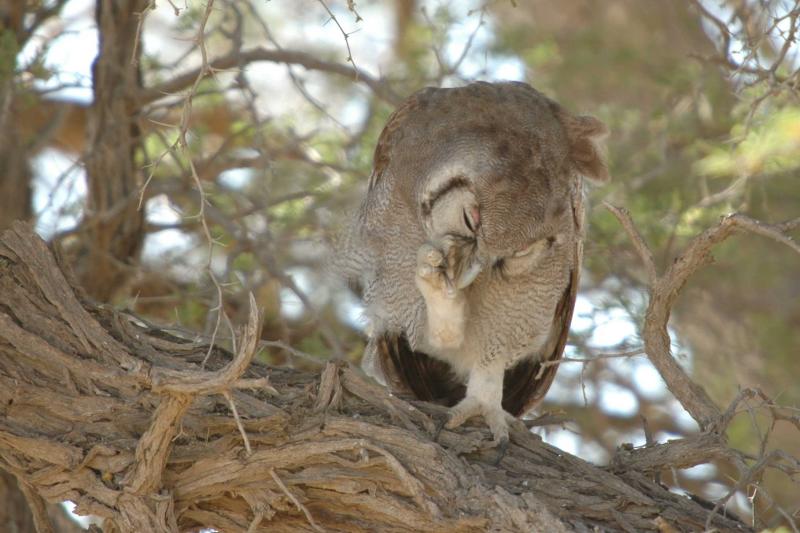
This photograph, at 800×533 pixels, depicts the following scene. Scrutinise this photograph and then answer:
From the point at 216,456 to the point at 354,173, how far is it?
2341mm

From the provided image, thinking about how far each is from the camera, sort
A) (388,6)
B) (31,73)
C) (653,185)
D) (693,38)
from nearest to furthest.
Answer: (31,73)
(653,185)
(693,38)
(388,6)

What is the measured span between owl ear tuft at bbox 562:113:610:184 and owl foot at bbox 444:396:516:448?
3.42ft

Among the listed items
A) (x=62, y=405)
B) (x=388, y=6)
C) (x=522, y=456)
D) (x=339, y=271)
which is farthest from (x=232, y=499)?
(x=388, y=6)

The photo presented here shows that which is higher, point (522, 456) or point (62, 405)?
point (522, 456)

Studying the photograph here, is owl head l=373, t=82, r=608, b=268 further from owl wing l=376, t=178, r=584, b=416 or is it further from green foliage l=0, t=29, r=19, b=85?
green foliage l=0, t=29, r=19, b=85

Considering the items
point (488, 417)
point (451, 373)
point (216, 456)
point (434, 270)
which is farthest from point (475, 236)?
point (216, 456)

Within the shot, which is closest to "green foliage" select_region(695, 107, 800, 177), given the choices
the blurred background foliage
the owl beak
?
the blurred background foliage

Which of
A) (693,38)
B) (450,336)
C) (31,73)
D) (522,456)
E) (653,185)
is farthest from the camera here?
(693,38)

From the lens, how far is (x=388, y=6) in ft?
33.5

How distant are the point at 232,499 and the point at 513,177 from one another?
1542mm

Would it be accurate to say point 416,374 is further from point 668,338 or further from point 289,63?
point 289,63

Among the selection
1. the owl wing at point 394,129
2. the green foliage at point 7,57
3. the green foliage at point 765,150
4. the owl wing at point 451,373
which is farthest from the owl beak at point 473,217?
the green foliage at point 7,57

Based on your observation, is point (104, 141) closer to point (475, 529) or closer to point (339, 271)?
point (339, 271)

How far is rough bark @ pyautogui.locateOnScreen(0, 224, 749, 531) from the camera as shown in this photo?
3428 mm
